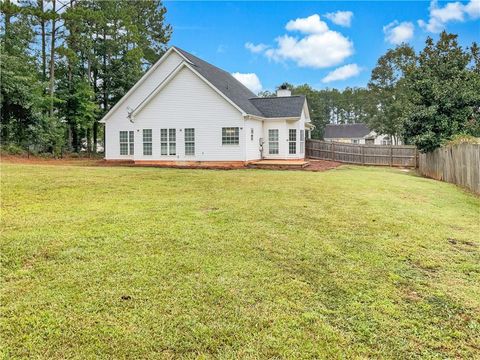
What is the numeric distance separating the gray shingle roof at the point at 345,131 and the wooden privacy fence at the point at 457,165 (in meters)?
46.4

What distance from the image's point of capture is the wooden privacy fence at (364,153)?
2458 centimetres

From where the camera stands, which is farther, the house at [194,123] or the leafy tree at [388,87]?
the leafy tree at [388,87]

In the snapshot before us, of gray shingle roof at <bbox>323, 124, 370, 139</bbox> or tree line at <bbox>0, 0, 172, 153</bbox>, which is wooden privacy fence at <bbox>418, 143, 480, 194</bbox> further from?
gray shingle roof at <bbox>323, 124, 370, 139</bbox>

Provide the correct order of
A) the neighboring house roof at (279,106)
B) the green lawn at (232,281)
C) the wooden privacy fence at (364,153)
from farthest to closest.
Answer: the wooden privacy fence at (364,153) → the neighboring house roof at (279,106) → the green lawn at (232,281)

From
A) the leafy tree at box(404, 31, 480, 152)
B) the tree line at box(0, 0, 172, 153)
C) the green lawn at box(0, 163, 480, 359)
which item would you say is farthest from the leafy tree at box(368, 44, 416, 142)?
the green lawn at box(0, 163, 480, 359)

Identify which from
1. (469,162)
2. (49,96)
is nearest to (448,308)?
(469,162)

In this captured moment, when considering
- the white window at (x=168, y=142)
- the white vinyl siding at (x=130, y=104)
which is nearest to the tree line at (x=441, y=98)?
the white window at (x=168, y=142)

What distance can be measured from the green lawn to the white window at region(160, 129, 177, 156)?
499 inches

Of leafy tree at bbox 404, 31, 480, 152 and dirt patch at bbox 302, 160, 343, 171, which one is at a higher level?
leafy tree at bbox 404, 31, 480, 152

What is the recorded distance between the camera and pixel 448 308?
3.68 meters

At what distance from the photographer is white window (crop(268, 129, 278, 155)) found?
22766 mm

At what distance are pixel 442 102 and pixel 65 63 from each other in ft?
92.1

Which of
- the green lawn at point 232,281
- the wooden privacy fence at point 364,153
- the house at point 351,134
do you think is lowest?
the green lawn at point 232,281

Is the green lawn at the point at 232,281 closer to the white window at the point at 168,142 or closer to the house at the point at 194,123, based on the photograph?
the house at the point at 194,123
